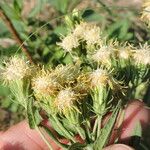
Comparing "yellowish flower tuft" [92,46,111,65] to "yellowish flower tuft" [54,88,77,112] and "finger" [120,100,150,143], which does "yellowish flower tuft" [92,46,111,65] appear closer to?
"yellowish flower tuft" [54,88,77,112]

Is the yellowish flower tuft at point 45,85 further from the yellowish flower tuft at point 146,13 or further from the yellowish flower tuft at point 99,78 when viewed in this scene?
the yellowish flower tuft at point 146,13

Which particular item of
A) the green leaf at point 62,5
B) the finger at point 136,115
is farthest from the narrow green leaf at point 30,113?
the green leaf at point 62,5

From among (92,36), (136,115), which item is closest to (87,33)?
(92,36)

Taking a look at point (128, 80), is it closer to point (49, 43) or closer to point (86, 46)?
point (86, 46)

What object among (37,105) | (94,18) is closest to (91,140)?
(37,105)

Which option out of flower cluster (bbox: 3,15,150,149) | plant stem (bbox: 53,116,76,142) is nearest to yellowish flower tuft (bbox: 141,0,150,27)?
flower cluster (bbox: 3,15,150,149)

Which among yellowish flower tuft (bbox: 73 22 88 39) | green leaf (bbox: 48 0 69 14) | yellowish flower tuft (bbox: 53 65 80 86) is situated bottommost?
green leaf (bbox: 48 0 69 14)

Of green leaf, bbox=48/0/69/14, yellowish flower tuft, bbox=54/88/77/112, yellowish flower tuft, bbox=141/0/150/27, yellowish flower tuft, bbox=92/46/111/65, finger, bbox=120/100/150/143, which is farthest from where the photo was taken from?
green leaf, bbox=48/0/69/14

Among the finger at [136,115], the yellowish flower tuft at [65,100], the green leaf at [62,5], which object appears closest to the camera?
the yellowish flower tuft at [65,100]
